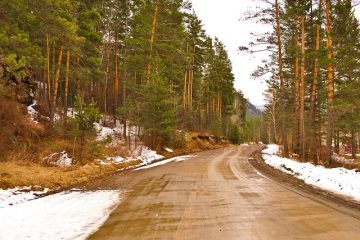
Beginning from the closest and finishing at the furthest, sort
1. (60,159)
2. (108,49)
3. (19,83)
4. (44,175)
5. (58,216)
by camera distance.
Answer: (58,216)
(44,175)
(60,159)
(19,83)
(108,49)

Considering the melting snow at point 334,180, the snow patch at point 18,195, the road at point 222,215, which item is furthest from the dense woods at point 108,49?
the melting snow at point 334,180

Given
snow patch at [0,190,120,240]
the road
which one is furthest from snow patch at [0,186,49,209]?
the road

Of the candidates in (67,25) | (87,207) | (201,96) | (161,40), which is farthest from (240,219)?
(201,96)

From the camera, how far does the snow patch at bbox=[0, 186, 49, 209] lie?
9142 mm

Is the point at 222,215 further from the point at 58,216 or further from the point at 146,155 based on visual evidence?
the point at 146,155

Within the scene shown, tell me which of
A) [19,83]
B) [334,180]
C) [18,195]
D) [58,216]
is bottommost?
[58,216]

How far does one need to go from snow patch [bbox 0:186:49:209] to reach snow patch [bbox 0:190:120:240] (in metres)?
0.39

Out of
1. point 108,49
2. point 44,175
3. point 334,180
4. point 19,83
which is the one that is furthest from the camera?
point 108,49

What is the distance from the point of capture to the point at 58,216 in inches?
301

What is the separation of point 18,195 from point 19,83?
12882 millimetres

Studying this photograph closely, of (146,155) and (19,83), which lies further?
(146,155)

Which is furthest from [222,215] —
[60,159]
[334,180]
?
[60,159]

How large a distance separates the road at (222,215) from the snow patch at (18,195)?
89.9 inches

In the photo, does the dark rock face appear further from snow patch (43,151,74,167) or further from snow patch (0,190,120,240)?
snow patch (0,190,120,240)
